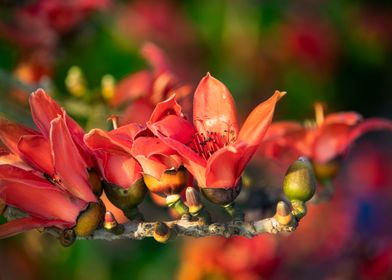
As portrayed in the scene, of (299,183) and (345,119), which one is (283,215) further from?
(345,119)

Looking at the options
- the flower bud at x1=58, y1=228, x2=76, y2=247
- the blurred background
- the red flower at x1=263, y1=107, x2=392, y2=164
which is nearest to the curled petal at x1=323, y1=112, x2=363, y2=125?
the red flower at x1=263, y1=107, x2=392, y2=164

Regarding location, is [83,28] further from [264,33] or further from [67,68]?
[264,33]

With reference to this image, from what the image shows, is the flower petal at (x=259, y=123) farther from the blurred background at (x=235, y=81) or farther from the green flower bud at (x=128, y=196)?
the blurred background at (x=235, y=81)

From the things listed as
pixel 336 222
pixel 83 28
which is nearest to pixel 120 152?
pixel 83 28

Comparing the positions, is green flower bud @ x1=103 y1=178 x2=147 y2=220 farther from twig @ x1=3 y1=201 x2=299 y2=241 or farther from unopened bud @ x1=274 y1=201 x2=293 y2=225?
unopened bud @ x1=274 y1=201 x2=293 y2=225

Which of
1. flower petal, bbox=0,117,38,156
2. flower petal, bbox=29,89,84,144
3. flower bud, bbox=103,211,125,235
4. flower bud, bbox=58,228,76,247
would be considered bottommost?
flower bud, bbox=58,228,76,247

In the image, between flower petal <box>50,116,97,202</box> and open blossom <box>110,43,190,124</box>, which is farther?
open blossom <box>110,43,190,124</box>
